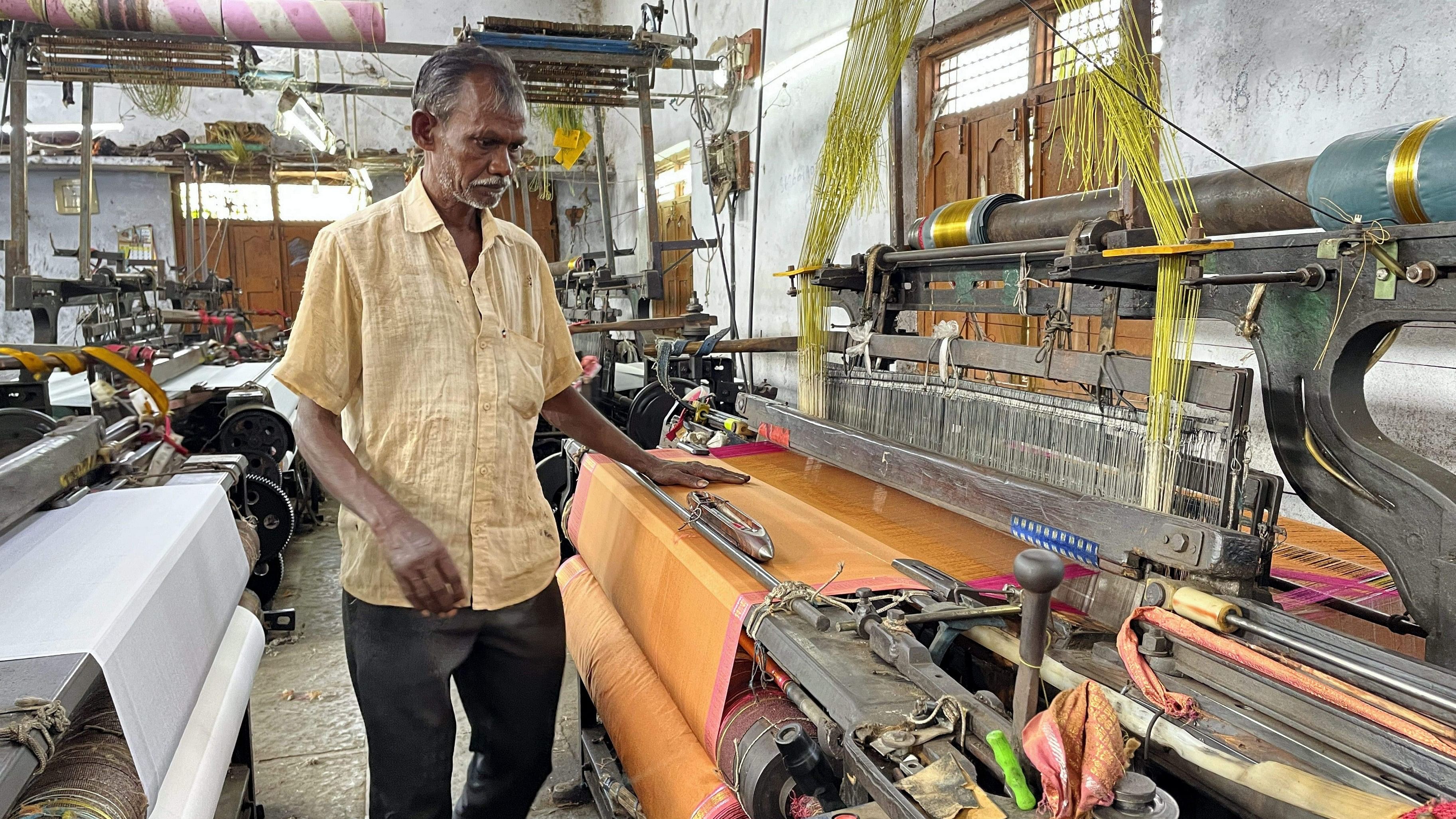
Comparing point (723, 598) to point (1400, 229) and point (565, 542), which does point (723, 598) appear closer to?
point (1400, 229)

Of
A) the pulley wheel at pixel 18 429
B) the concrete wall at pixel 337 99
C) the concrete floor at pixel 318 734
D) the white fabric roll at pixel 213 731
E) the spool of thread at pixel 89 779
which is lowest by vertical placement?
the concrete floor at pixel 318 734

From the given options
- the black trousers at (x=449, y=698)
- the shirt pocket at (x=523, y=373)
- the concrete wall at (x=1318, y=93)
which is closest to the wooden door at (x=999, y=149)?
the concrete wall at (x=1318, y=93)

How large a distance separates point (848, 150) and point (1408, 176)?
159 cm

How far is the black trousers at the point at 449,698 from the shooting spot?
1742 millimetres

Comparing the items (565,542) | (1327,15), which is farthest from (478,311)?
(1327,15)

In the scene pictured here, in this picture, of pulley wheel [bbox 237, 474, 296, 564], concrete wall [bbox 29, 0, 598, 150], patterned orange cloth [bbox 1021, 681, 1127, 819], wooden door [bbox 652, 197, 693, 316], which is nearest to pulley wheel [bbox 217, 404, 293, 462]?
pulley wheel [bbox 237, 474, 296, 564]

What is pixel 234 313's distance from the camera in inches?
375

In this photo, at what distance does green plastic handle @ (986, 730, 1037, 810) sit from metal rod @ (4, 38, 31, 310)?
5.40 meters

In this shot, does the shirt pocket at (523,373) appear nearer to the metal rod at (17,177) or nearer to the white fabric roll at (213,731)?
the white fabric roll at (213,731)

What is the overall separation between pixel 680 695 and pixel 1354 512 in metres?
1.27

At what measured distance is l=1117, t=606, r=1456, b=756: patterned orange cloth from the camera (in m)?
1.04

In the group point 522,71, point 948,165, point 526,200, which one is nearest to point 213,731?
point 522,71

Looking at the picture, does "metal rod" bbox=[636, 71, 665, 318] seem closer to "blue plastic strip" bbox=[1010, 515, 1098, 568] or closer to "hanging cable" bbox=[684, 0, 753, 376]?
"hanging cable" bbox=[684, 0, 753, 376]

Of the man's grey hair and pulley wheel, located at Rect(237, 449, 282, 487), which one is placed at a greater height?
the man's grey hair
